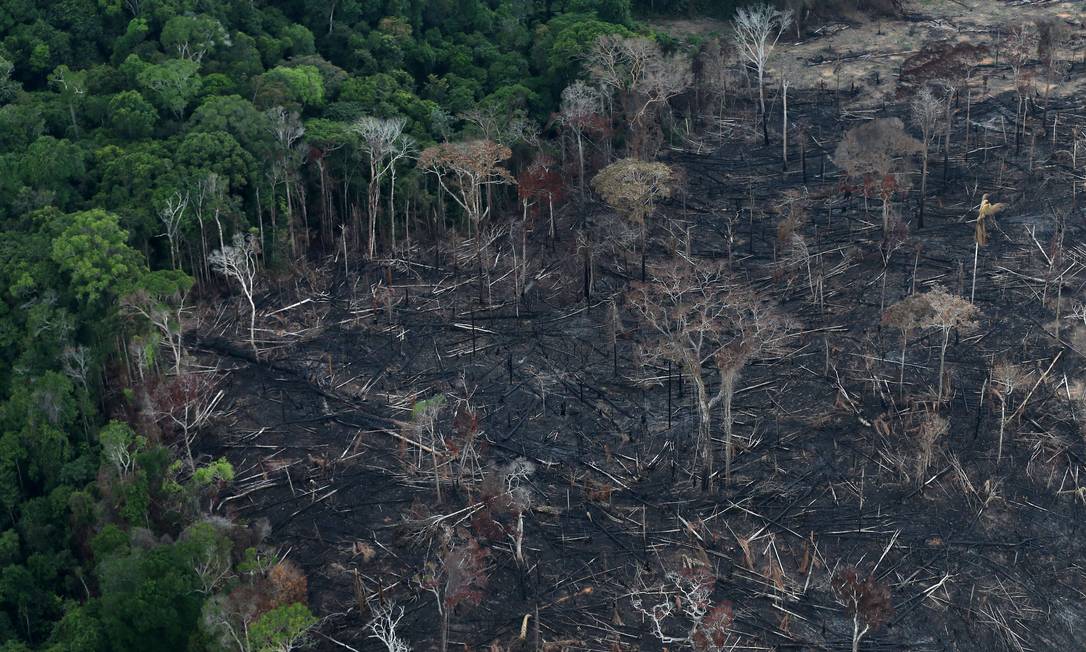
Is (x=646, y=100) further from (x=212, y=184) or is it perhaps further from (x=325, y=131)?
(x=212, y=184)

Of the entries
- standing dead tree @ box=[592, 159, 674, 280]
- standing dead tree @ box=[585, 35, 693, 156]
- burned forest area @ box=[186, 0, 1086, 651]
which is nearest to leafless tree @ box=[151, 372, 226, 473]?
burned forest area @ box=[186, 0, 1086, 651]

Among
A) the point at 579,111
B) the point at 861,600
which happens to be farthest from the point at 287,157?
the point at 861,600

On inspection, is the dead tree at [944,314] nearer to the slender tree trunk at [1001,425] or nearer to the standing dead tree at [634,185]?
the slender tree trunk at [1001,425]

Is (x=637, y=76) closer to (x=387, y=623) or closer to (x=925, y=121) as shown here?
(x=925, y=121)

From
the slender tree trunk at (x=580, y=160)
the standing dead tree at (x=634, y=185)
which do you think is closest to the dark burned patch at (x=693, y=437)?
the slender tree trunk at (x=580, y=160)

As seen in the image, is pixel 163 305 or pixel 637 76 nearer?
pixel 163 305
